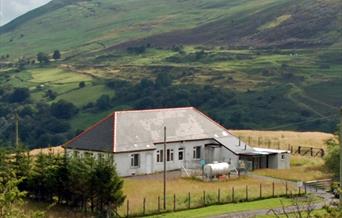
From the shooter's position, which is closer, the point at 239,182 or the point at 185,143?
the point at 239,182

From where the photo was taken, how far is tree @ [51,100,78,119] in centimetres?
18512

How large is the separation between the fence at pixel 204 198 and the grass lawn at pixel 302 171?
5274mm

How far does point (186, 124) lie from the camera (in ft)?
242

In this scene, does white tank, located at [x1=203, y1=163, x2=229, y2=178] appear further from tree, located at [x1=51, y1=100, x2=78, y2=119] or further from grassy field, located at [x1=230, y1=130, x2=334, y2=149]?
tree, located at [x1=51, y1=100, x2=78, y2=119]

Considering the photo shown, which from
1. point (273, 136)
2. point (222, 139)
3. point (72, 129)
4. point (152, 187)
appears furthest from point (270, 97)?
point (152, 187)

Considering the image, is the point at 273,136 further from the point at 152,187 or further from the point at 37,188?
the point at 37,188

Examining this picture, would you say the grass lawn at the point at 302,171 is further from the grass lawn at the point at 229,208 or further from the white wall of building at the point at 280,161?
the grass lawn at the point at 229,208

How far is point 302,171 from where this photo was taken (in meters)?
68.9

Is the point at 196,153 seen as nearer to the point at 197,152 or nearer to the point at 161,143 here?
the point at 197,152

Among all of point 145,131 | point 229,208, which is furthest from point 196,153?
point 229,208

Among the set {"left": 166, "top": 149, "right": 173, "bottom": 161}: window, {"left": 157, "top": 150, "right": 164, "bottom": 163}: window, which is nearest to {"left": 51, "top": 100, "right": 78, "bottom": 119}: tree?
{"left": 166, "top": 149, "right": 173, "bottom": 161}: window

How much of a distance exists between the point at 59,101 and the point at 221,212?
143747mm

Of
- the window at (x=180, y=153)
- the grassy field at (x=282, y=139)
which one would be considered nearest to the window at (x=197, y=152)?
the window at (x=180, y=153)

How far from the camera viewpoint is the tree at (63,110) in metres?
185
